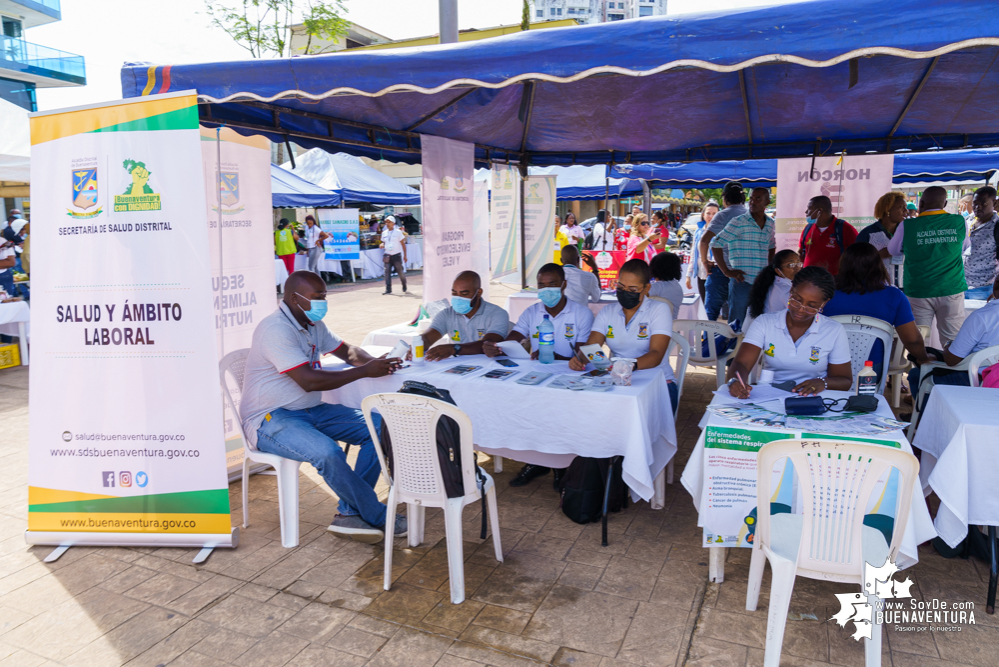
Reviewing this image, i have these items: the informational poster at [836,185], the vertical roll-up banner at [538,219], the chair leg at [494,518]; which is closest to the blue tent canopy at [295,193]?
the vertical roll-up banner at [538,219]

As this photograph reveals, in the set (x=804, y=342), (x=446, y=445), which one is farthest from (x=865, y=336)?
(x=446, y=445)

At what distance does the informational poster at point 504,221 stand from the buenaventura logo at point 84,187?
655 centimetres

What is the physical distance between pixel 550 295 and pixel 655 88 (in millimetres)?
1792

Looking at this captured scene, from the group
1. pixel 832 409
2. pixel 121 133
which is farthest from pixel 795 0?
pixel 121 133

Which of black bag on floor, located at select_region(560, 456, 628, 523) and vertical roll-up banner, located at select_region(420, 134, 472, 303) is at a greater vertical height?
vertical roll-up banner, located at select_region(420, 134, 472, 303)

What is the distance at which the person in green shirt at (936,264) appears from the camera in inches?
204

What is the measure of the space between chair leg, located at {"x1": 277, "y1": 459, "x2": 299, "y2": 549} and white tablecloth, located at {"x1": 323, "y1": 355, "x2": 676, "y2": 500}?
27.3 inches

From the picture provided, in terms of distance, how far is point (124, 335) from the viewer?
3.15m

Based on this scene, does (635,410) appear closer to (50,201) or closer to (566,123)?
(50,201)

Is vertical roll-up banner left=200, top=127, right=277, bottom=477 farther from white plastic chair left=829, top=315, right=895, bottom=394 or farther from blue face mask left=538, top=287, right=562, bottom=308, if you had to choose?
white plastic chair left=829, top=315, right=895, bottom=394

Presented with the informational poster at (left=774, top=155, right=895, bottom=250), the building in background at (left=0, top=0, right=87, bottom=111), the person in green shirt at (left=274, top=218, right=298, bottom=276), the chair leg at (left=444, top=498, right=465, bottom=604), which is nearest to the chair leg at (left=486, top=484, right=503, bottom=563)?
the chair leg at (left=444, top=498, right=465, bottom=604)

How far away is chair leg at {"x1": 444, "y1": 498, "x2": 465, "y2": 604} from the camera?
275 centimetres

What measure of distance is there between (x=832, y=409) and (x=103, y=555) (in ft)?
11.9

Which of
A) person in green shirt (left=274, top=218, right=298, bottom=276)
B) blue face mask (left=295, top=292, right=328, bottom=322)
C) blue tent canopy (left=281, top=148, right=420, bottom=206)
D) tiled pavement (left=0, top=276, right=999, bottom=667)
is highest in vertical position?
blue tent canopy (left=281, top=148, right=420, bottom=206)
